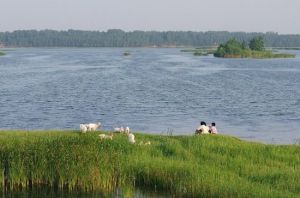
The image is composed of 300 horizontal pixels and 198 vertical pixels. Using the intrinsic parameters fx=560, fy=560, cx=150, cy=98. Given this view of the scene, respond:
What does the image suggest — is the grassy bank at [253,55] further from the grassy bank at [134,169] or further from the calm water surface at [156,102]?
the grassy bank at [134,169]

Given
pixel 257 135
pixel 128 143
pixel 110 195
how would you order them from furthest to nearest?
1. pixel 257 135
2. pixel 128 143
3. pixel 110 195

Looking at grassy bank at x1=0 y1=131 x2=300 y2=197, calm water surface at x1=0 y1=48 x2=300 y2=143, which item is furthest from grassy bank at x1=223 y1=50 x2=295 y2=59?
grassy bank at x1=0 y1=131 x2=300 y2=197

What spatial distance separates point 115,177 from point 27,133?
7.42m

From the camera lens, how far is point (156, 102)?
57.2 m

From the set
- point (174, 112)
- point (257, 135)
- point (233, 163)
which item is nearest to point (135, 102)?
point (174, 112)

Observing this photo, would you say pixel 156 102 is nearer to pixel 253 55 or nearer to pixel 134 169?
pixel 134 169

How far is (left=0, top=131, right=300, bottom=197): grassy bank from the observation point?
63.1 feet

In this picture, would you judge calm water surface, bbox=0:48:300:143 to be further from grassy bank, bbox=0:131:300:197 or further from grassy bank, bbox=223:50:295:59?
grassy bank, bbox=223:50:295:59

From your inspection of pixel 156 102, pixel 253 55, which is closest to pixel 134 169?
pixel 156 102

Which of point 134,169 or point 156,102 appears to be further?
point 156,102

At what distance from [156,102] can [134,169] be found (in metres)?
35.8

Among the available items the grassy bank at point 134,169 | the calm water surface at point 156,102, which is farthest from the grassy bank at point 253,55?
the grassy bank at point 134,169

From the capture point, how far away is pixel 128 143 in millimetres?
23625

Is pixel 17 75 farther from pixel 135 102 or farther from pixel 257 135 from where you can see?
pixel 257 135
